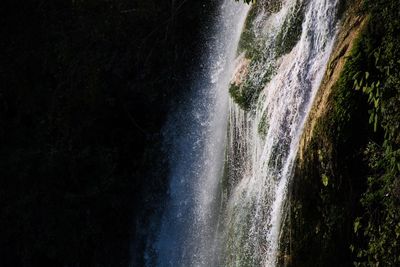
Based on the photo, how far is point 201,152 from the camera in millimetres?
9258

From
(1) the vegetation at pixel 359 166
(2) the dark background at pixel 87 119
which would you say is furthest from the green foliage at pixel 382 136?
(2) the dark background at pixel 87 119

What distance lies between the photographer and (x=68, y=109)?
10.3 meters

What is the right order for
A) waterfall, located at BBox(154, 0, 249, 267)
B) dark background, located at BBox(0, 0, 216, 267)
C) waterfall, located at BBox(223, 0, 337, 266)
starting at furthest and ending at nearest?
1. dark background, located at BBox(0, 0, 216, 267)
2. waterfall, located at BBox(154, 0, 249, 267)
3. waterfall, located at BBox(223, 0, 337, 266)

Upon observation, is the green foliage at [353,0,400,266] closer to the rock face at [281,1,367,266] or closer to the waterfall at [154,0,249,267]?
the rock face at [281,1,367,266]

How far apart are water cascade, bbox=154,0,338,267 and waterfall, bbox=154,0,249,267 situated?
0.01 m

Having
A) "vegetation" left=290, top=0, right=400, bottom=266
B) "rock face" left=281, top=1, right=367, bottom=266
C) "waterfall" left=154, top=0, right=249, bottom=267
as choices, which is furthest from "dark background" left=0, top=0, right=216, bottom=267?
"vegetation" left=290, top=0, right=400, bottom=266

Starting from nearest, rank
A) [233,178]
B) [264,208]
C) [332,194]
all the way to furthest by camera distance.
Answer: [332,194], [264,208], [233,178]

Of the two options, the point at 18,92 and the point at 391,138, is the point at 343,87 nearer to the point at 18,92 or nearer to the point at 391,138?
the point at 391,138

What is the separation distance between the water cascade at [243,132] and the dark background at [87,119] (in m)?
0.40

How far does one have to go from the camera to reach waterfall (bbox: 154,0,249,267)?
834 cm

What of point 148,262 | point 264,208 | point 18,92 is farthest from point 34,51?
point 264,208

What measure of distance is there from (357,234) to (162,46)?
19.1ft

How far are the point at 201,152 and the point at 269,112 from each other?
3192mm

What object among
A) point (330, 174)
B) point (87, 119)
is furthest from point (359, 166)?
point (87, 119)
